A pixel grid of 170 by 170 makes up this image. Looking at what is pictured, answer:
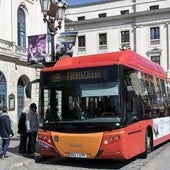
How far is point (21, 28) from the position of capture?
39781 millimetres

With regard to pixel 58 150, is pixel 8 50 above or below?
above

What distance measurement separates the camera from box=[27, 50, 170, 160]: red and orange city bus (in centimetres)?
1207

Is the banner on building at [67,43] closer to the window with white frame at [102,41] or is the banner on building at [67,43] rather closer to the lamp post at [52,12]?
the lamp post at [52,12]

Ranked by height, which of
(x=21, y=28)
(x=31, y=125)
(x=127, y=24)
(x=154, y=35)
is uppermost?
(x=127, y=24)

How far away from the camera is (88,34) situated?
72625 millimetres

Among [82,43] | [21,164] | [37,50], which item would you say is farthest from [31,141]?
[82,43]

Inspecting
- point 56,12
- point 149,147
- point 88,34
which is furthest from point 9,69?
point 88,34

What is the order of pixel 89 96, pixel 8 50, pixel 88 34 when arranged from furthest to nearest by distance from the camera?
1. pixel 88 34
2. pixel 8 50
3. pixel 89 96

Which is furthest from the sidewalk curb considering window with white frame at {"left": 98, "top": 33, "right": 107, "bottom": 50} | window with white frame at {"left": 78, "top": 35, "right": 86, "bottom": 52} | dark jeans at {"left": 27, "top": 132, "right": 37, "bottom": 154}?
window with white frame at {"left": 78, "top": 35, "right": 86, "bottom": 52}

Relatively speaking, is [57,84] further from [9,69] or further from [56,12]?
[9,69]

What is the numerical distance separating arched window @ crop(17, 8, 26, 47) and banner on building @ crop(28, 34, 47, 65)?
17.4 meters

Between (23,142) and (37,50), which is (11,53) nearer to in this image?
(37,50)

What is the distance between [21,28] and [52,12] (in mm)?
23016

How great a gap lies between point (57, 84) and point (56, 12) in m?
5.19
